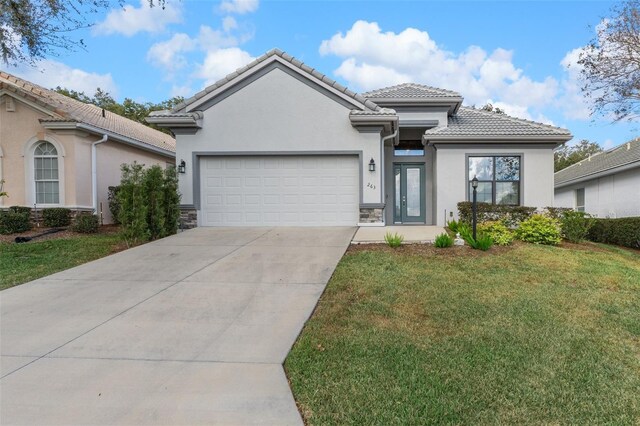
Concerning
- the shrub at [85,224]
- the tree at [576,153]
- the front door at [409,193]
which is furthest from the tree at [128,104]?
the tree at [576,153]

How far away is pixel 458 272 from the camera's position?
6820mm

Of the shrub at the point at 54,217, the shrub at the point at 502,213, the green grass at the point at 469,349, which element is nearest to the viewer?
the green grass at the point at 469,349

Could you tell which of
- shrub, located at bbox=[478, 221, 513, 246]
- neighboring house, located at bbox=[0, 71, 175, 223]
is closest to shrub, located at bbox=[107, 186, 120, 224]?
neighboring house, located at bbox=[0, 71, 175, 223]

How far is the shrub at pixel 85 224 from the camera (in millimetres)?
11633

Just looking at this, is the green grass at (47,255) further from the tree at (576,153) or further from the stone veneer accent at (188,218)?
the tree at (576,153)

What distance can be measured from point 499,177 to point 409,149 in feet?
11.2

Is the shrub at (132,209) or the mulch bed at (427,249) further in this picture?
the shrub at (132,209)

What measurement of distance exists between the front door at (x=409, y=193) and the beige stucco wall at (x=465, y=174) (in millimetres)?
1155

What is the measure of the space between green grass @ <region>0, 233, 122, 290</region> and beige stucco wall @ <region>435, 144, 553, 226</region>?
10.4 meters

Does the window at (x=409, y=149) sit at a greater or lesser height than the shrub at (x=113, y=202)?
greater

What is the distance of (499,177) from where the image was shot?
1377 cm

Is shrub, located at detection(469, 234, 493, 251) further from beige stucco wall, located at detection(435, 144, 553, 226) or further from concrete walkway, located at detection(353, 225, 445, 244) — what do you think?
beige stucco wall, located at detection(435, 144, 553, 226)

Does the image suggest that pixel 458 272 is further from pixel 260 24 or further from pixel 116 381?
pixel 260 24

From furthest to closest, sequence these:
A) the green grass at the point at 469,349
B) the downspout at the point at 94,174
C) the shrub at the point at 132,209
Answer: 1. the downspout at the point at 94,174
2. the shrub at the point at 132,209
3. the green grass at the point at 469,349
